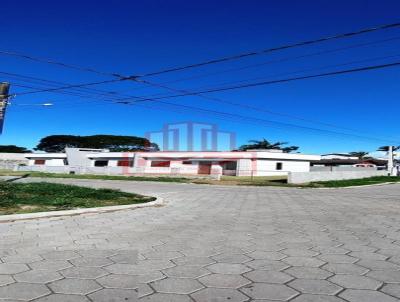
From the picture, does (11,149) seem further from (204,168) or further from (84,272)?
(84,272)

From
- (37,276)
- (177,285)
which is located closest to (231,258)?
(177,285)

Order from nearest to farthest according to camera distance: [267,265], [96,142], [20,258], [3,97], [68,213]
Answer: [267,265], [20,258], [68,213], [3,97], [96,142]

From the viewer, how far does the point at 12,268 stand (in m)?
4.41

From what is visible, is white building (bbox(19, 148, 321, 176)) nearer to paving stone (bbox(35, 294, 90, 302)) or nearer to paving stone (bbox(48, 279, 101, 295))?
paving stone (bbox(48, 279, 101, 295))

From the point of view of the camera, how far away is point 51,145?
9762cm

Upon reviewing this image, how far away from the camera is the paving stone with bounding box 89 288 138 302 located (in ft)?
11.6

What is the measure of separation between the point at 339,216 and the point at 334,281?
6.03 meters

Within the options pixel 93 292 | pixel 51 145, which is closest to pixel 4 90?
pixel 93 292

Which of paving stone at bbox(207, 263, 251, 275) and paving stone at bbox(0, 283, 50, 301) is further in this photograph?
paving stone at bbox(207, 263, 251, 275)

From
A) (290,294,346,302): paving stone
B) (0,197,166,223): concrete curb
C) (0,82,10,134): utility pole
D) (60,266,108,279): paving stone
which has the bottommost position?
(290,294,346,302): paving stone

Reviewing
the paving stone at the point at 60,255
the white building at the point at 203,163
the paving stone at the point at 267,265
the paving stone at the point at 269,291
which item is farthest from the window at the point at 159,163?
the paving stone at the point at 269,291

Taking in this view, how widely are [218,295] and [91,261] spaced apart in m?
1.85

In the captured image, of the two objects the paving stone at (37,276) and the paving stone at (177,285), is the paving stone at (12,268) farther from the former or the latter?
the paving stone at (177,285)

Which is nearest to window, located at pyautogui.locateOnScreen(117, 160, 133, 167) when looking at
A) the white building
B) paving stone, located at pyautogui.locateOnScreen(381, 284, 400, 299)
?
the white building
